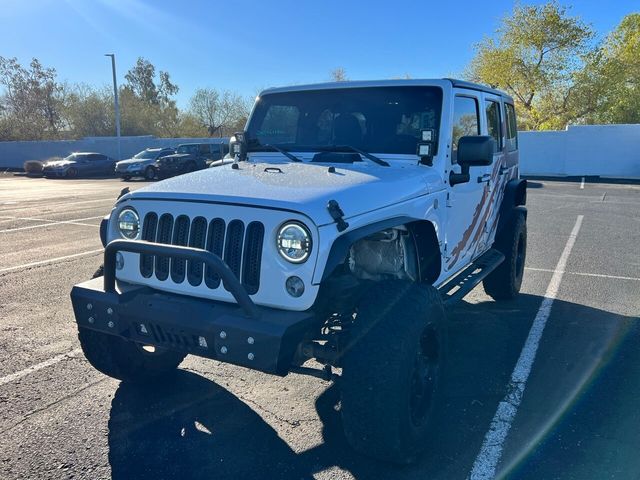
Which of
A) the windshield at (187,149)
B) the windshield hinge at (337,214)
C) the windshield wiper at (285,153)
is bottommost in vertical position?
the windshield at (187,149)

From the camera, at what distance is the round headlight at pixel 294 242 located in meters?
2.69

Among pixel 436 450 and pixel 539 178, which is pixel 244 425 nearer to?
pixel 436 450

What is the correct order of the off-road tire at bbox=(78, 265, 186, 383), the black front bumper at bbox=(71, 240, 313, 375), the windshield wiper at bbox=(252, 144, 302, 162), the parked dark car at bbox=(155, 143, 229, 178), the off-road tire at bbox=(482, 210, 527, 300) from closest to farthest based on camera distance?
the black front bumper at bbox=(71, 240, 313, 375), the off-road tire at bbox=(78, 265, 186, 383), the windshield wiper at bbox=(252, 144, 302, 162), the off-road tire at bbox=(482, 210, 527, 300), the parked dark car at bbox=(155, 143, 229, 178)

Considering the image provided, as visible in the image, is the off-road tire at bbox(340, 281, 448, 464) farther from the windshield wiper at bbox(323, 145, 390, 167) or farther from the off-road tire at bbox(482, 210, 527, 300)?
the off-road tire at bbox(482, 210, 527, 300)

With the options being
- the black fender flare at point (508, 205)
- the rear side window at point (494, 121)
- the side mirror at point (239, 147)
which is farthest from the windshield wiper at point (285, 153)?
the black fender flare at point (508, 205)

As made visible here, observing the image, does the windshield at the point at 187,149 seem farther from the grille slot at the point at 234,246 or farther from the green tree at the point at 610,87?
the grille slot at the point at 234,246

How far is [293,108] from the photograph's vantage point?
178 inches

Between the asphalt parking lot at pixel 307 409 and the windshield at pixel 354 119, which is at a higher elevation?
the windshield at pixel 354 119

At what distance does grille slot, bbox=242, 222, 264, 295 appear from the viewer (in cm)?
278

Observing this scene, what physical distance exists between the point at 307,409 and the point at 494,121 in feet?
11.2

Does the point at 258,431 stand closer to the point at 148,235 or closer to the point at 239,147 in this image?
the point at 148,235

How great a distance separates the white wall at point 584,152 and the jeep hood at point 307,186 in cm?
2388

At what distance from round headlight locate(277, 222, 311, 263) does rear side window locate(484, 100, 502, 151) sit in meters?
3.08

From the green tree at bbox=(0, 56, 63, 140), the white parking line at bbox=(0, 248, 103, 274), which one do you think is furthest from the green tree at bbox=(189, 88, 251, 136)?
the white parking line at bbox=(0, 248, 103, 274)
